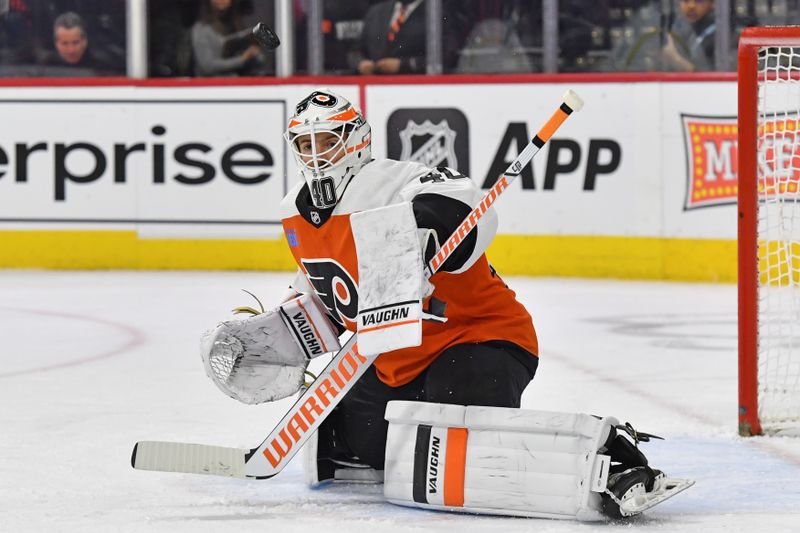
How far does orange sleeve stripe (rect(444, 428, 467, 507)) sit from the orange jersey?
25 cm

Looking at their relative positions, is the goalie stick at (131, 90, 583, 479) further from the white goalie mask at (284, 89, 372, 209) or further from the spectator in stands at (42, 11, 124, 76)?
the spectator in stands at (42, 11, 124, 76)

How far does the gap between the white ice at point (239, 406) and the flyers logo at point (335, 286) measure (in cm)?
32

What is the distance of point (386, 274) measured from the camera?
224cm

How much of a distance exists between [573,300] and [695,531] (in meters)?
3.20

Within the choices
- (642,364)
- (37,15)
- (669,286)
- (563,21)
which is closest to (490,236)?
(642,364)

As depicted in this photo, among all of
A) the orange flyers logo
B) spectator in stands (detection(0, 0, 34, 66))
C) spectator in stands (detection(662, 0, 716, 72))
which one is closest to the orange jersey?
the orange flyers logo

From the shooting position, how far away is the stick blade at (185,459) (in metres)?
2.47

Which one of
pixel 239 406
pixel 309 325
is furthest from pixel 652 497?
pixel 239 406

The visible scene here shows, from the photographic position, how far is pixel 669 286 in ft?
18.8

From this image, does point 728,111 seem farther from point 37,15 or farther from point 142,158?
point 37,15

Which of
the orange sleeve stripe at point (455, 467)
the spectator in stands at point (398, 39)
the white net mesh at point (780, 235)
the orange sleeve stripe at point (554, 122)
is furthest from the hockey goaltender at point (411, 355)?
the spectator in stands at point (398, 39)

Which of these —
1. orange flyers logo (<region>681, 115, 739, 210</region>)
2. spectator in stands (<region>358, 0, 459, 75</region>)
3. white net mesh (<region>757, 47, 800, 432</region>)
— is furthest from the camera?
spectator in stands (<region>358, 0, 459, 75</region>)

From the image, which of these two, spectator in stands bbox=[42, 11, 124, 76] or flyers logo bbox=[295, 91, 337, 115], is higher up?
spectator in stands bbox=[42, 11, 124, 76]

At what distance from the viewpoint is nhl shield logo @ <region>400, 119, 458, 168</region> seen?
6102 mm
